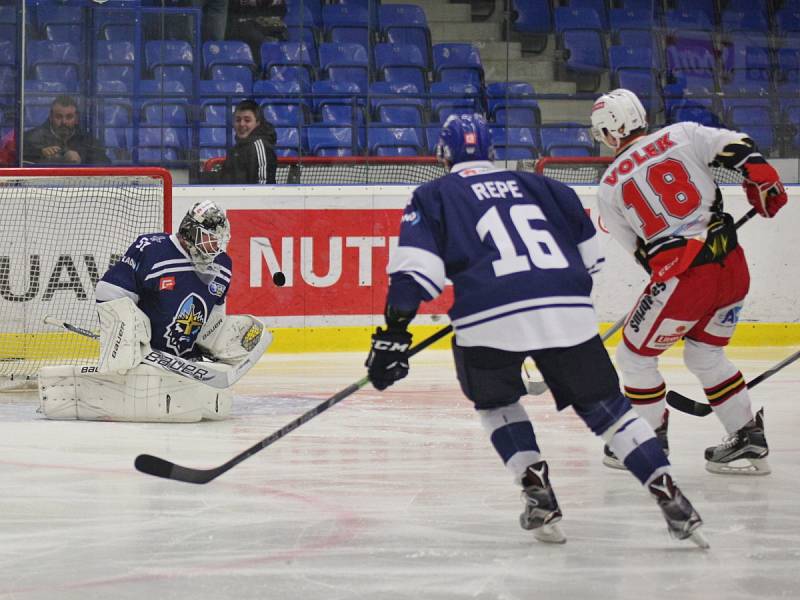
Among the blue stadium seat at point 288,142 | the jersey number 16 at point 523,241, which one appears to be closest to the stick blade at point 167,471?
the jersey number 16 at point 523,241

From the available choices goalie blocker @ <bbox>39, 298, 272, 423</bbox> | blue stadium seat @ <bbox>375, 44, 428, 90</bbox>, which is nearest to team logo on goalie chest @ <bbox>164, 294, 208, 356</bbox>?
goalie blocker @ <bbox>39, 298, 272, 423</bbox>

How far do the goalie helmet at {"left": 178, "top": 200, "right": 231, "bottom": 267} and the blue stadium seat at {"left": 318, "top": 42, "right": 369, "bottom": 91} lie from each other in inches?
101

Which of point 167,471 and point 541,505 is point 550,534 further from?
point 167,471

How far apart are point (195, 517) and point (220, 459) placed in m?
0.86

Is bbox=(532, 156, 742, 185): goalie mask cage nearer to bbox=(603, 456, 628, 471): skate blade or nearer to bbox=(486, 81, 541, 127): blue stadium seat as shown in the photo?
bbox=(486, 81, 541, 127): blue stadium seat

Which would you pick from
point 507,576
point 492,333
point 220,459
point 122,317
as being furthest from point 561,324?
point 122,317

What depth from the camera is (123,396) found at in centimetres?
525

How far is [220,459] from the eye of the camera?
4.57 meters

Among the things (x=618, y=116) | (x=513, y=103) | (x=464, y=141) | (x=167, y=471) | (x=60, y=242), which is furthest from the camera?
(x=513, y=103)

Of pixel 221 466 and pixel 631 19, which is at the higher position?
pixel 631 19

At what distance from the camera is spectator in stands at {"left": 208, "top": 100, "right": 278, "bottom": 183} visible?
24.1 feet

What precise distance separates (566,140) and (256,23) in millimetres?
1788

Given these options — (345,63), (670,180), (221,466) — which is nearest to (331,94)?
(345,63)

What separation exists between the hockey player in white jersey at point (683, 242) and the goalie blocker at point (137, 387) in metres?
1.65
